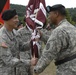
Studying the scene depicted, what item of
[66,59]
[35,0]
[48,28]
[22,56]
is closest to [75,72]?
[66,59]

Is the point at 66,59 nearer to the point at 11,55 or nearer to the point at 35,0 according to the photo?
the point at 11,55

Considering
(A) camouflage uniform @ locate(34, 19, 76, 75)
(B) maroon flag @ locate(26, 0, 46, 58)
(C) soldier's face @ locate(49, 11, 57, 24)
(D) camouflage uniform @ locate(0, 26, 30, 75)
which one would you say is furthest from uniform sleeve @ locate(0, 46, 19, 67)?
(C) soldier's face @ locate(49, 11, 57, 24)

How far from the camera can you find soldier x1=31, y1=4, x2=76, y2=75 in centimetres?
506

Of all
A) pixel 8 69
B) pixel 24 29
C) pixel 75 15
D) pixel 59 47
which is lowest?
pixel 75 15

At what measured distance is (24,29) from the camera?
26.8ft

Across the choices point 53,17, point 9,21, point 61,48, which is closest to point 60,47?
point 61,48

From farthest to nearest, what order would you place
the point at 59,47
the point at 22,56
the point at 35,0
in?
1. the point at 22,56
2. the point at 35,0
3. the point at 59,47

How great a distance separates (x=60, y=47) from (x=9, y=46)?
1.17 meters

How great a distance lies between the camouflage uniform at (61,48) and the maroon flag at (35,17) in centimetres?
76

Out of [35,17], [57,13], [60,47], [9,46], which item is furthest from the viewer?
[35,17]

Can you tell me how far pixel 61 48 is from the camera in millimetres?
5082

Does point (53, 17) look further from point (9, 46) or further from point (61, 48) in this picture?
point (9, 46)

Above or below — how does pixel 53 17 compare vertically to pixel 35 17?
above

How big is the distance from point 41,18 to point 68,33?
1.02 metres
